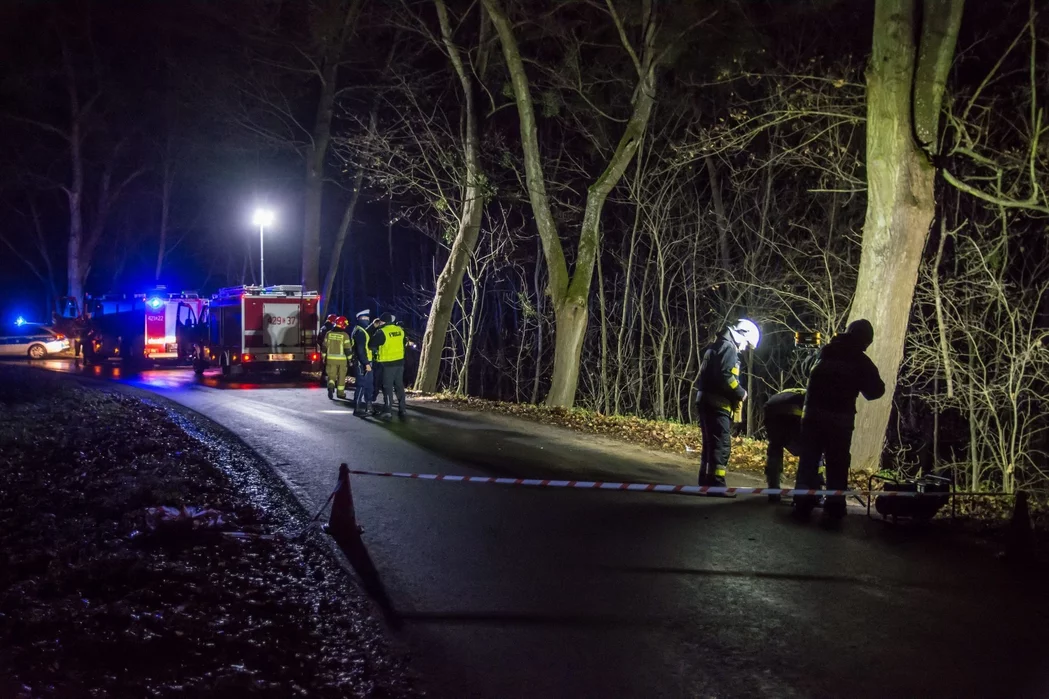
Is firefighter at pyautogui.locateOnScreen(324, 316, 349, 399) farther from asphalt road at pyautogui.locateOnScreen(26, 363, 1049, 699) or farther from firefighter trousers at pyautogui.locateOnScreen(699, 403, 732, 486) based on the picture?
firefighter trousers at pyautogui.locateOnScreen(699, 403, 732, 486)

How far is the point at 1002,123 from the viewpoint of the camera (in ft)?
48.3

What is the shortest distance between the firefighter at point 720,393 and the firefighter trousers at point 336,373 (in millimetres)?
10538

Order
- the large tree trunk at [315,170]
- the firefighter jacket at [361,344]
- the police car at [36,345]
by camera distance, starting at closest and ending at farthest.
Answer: the firefighter jacket at [361,344], the large tree trunk at [315,170], the police car at [36,345]

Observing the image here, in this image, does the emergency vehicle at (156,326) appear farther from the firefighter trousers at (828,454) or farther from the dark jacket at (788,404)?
the firefighter trousers at (828,454)

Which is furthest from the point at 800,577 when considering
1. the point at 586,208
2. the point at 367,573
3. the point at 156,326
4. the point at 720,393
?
the point at 156,326

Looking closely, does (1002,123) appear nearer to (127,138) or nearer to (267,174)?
(267,174)

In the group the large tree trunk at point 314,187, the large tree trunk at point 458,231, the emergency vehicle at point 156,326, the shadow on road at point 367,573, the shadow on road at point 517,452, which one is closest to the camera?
the shadow on road at point 367,573

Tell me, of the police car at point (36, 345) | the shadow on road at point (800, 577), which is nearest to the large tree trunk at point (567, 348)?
the shadow on road at point (800, 577)

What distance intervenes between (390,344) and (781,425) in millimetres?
7675

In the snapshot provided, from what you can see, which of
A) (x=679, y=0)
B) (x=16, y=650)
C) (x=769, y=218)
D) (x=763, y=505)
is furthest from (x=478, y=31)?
(x=16, y=650)

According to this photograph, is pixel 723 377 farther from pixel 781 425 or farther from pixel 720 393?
pixel 781 425

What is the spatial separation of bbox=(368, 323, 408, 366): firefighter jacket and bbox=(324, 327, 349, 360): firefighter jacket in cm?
311

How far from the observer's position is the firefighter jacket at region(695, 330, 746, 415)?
8.70 meters

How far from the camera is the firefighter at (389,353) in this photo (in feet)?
47.8
